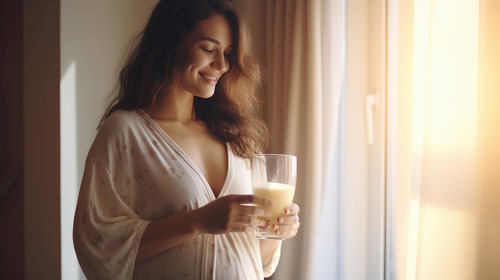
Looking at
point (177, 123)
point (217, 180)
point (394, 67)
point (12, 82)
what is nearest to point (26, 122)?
point (12, 82)

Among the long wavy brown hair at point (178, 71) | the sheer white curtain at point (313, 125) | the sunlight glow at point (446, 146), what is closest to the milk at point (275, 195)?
the long wavy brown hair at point (178, 71)

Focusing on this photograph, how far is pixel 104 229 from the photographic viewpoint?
1042 mm

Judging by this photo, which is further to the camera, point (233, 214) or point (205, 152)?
point (205, 152)

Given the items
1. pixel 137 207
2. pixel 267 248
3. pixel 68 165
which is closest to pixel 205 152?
pixel 137 207

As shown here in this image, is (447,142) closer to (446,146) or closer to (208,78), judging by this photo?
(446,146)

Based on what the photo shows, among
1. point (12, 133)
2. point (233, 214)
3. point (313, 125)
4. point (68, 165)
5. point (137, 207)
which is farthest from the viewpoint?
point (12, 133)

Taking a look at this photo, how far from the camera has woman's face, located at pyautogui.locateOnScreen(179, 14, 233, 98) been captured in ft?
3.93

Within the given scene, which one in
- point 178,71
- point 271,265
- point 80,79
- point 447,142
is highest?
point 80,79

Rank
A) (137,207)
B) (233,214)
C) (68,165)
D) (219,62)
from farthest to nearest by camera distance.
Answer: (68,165) → (219,62) → (137,207) → (233,214)

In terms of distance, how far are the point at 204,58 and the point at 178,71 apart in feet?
0.32

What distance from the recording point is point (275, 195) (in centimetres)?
101

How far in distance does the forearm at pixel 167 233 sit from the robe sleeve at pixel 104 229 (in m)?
0.02

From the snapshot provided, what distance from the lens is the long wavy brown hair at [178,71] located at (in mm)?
1235

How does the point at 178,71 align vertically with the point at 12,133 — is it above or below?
above
